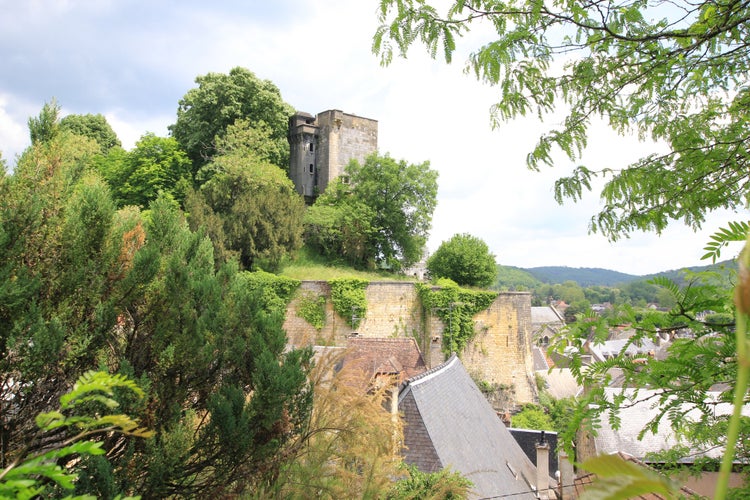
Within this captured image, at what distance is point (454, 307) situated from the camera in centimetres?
2114

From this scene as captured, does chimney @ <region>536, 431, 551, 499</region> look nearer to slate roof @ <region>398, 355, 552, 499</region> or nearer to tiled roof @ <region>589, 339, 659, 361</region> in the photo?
slate roof @ <region>398, 355, 552, 499</region>

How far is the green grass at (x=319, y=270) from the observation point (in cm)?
2345

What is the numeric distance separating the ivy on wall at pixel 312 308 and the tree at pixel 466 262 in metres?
5.96

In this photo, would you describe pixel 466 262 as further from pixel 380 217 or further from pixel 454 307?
pixel 380 217

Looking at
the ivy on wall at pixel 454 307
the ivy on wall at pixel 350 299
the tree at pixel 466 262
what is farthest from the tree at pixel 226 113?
the ivy on wall at pixel 454 307

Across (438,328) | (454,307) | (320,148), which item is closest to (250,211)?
(320,148)

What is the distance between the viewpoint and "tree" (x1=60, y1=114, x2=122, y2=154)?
33969mm

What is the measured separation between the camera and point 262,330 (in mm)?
6008

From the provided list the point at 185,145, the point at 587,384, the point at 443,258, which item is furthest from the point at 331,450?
the point at 185,145

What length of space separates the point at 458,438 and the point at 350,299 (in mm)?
11492

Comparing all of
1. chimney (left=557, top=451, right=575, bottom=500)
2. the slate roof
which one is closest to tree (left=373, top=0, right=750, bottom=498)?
the slate roof

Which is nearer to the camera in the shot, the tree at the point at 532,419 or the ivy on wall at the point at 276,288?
the tree at the point at 532,419

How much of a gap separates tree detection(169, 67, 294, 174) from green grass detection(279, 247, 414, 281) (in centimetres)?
584

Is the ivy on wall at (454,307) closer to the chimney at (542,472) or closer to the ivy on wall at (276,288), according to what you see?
the ivy on wall at (276,288)
